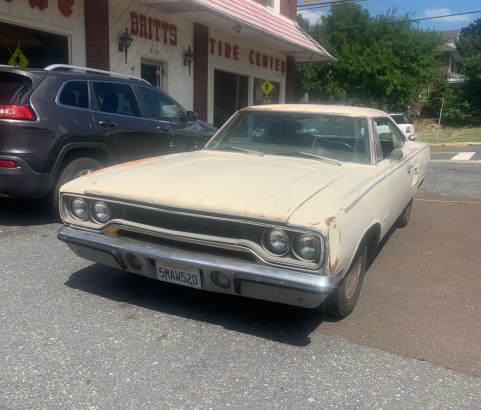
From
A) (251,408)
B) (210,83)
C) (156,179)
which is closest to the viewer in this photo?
(251,408)

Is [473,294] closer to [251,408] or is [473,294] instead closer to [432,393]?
[432,393]

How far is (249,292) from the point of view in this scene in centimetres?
326

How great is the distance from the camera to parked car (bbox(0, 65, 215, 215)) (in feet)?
17.6

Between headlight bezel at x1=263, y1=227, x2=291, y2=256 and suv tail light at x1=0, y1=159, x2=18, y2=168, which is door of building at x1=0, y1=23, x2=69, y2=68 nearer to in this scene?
suv tail light at x1=0, y1=159, x2=18, y2=168

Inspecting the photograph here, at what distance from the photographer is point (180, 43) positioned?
41.4 feet

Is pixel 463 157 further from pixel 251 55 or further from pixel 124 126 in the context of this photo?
pixel 124 126

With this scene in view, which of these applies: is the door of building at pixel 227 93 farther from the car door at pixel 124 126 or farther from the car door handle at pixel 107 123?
the car door handle at pixel 107 123

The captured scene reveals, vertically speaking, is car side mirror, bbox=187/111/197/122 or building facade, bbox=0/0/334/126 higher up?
building facade, bbox=0/0/334/126

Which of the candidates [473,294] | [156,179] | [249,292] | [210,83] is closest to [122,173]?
[156,179]

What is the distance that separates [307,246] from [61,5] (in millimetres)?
8201

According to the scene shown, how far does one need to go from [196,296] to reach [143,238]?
2.43 ft

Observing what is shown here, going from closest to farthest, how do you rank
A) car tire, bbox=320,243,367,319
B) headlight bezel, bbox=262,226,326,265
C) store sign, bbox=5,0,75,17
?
headlight bezel, bbox=262,226,326,265 → car tire, bbox=320,243,367,319 → store sign, bbox=5,0,75,17

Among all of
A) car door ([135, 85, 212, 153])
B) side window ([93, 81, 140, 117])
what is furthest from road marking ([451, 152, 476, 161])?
side window ([93, 81, 140, 117])

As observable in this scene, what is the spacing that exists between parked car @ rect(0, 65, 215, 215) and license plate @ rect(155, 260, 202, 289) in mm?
2674
